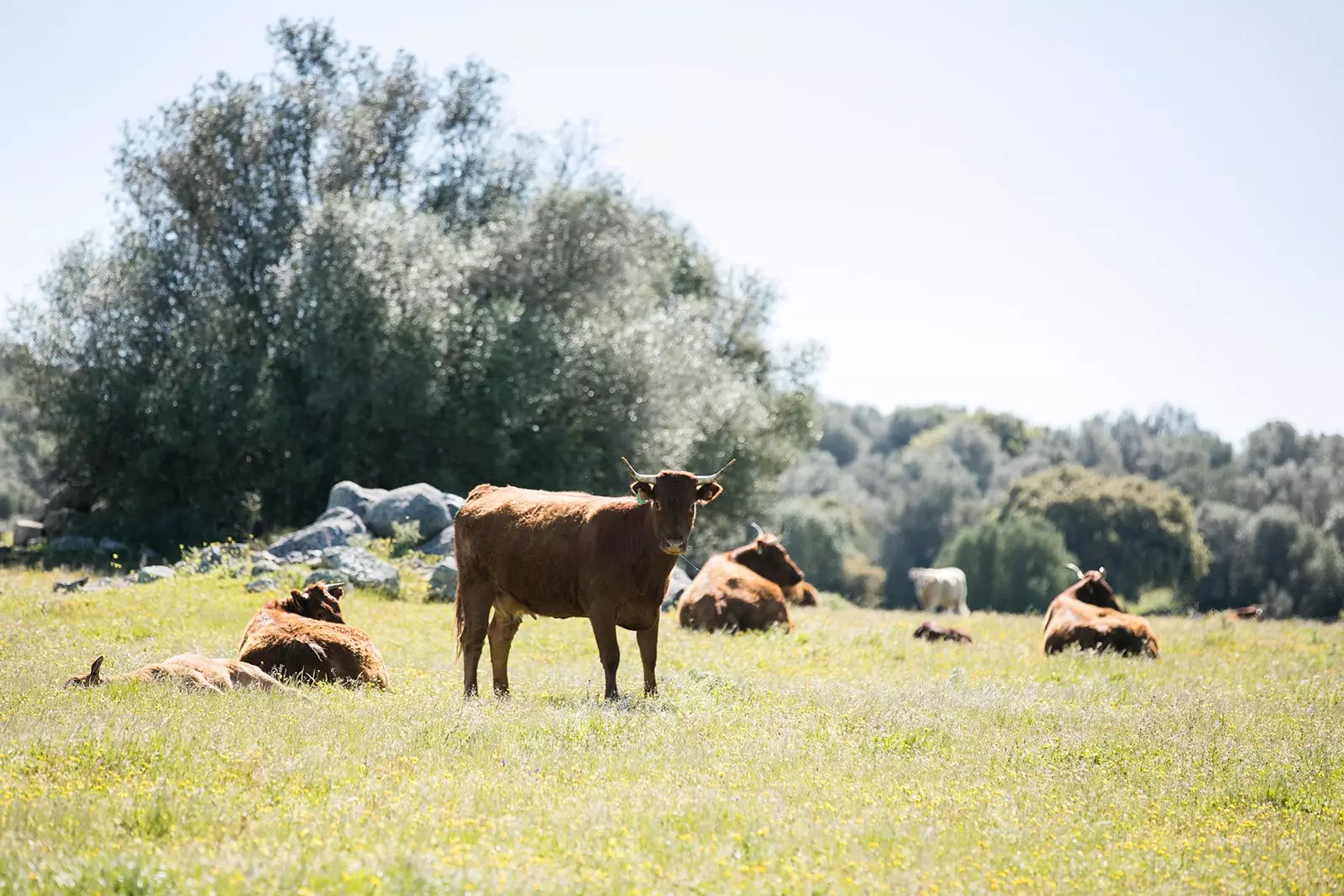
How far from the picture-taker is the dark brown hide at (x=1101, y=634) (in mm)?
19672

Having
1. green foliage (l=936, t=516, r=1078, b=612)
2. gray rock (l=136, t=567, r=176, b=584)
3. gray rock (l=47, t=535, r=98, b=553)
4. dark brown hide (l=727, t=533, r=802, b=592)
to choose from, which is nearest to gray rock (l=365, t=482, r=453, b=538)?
gray rock (l=136, t=567, r=176, b=584)

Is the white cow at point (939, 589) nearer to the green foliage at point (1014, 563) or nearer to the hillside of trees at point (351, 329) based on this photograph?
the hillside of trees at point (351, 329)

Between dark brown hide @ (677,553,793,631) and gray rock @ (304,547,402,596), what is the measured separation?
5646 millimetres

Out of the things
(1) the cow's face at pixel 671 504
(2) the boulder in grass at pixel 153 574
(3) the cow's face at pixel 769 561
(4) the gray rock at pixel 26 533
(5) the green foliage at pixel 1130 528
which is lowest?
(4) the gray rock at pixel 26 533

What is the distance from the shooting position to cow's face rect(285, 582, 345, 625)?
14.8 m

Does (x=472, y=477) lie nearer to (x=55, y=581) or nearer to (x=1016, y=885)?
(x=55, y=581)

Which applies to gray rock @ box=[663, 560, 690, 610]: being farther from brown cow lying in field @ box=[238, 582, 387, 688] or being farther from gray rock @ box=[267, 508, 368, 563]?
brown cow lying in field @ box=[238, 582, 387, 688]

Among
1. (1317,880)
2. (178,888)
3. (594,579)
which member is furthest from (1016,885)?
(594,579)

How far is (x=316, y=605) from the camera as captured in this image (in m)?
14.8

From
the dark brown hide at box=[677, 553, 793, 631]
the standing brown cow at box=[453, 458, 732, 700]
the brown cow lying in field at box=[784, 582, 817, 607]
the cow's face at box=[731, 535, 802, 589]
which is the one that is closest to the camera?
the standing brown cow at box=[453, 458, 732, 700]

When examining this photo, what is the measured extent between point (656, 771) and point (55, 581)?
63.3ft

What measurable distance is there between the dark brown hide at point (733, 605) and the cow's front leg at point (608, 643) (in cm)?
783

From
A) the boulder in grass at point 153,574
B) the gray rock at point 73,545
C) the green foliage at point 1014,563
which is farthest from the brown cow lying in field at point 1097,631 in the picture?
the green foliage at point 1014,563

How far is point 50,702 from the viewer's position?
36.1 feet
